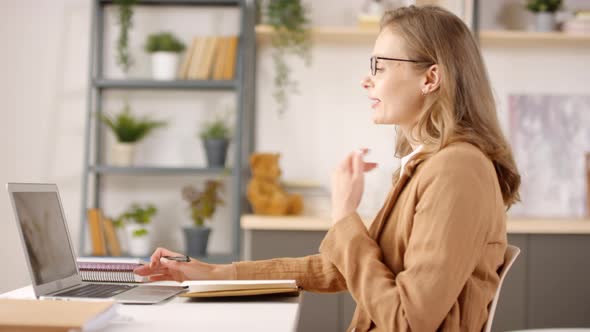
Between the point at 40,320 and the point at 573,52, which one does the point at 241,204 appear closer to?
the point at 573,52

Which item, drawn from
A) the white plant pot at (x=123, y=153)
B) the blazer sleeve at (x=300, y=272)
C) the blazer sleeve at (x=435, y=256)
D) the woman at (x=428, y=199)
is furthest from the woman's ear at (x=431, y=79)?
the white plant pot at (x=123, y=153)

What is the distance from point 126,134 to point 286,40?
94 centimetres

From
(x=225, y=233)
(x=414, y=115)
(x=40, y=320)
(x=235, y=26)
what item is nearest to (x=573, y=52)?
(x=235, y=26)

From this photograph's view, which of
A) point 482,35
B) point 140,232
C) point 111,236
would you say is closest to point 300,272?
point 140,232

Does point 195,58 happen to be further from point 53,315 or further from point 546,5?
point 53,315

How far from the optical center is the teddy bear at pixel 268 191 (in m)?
3.61

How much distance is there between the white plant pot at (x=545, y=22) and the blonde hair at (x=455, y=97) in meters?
2.43

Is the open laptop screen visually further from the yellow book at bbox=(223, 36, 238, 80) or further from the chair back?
the yellow book at bbox=(223, 36, 238, 80)

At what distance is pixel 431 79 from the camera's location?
163 centimetres

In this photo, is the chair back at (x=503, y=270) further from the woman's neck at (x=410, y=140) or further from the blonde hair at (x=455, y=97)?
the woman's neck at (x=410, y=140)

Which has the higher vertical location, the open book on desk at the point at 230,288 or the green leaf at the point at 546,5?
the green leaf at the point at 546,5

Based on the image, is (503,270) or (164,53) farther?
(164,53)

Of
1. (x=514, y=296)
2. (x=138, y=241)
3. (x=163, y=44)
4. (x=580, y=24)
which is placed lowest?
(x=514, y=296)

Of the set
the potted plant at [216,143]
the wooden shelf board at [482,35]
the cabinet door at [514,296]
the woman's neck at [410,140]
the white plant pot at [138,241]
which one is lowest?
the cabinet door at [514,296]
